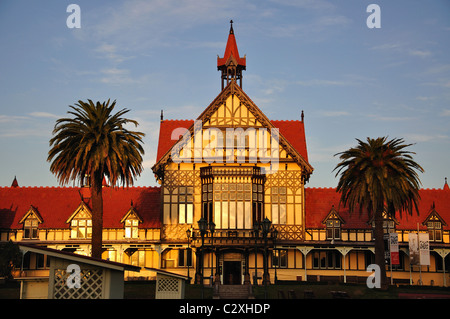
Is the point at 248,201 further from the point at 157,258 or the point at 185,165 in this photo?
the point at 157,258

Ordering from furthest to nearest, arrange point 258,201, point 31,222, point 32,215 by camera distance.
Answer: point 31,222 → point 32,215 → point 258,201

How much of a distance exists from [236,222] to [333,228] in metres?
10.2

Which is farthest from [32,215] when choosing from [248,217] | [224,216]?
[248,217]

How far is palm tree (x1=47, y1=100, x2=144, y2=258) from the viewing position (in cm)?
4381

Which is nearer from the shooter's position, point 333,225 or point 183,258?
point 183,258

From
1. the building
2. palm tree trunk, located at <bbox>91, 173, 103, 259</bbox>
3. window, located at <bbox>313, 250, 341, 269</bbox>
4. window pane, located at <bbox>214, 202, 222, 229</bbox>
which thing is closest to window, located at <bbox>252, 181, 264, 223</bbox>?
the building

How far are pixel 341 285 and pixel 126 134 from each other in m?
22.4

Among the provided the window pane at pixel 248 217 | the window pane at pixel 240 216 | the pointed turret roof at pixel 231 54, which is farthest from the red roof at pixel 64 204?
the pointed turret roof at pixel 231 54

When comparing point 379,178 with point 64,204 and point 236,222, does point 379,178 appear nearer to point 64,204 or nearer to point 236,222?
point 236,222

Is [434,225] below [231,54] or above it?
below

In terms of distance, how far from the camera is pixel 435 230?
188ft

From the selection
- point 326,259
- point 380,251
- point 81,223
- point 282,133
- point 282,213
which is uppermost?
point 282,133

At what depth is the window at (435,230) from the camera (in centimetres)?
5712
